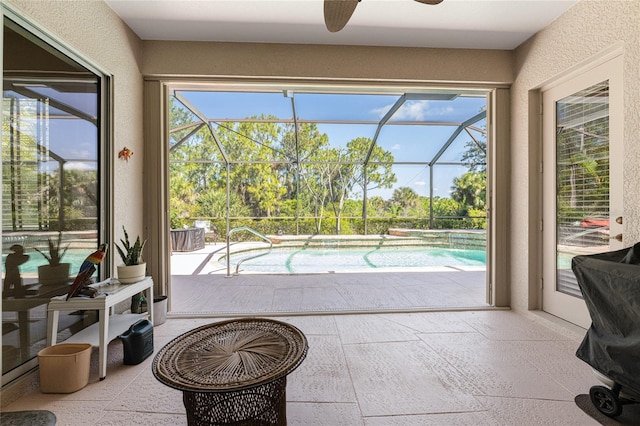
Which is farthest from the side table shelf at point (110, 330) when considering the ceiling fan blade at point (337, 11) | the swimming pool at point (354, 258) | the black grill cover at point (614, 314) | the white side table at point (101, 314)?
the swimming pool at point (354, 258)

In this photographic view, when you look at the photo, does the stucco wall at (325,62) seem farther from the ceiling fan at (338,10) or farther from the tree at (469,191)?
the tree at (469,191)

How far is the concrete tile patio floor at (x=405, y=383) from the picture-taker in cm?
156

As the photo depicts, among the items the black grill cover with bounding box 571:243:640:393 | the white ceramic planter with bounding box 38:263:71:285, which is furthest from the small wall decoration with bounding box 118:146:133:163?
the black grill cover with bounding box 571:243:640:393

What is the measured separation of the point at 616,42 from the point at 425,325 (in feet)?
8.59

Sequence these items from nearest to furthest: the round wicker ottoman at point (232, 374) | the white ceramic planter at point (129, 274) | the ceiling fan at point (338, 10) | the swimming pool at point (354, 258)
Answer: the round wicker ottoman at point (232, 374) → the ceiling fan at point (338, 10) → the white ceramic planter at point (129, 274) → the swimming pool at point (354, 258)

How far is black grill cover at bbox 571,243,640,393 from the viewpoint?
1.35m

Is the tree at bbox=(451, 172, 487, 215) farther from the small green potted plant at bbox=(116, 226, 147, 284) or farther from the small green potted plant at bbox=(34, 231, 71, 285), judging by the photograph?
the small green potted plant at bbox=(34, 231, 71, 285)

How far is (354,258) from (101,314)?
6.06 meters

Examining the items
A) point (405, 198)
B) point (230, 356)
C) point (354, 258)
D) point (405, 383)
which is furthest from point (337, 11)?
point (405, 198)

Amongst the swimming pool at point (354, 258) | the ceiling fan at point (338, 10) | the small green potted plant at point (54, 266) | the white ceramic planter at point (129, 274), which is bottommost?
the swimming pool at point (354, 258)

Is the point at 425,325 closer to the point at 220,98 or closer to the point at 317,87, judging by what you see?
the point at 317,87

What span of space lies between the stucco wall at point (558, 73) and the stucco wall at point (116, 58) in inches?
150

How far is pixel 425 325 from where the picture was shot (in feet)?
9.05

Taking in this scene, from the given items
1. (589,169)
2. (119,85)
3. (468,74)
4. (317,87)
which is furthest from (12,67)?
(589,169)
